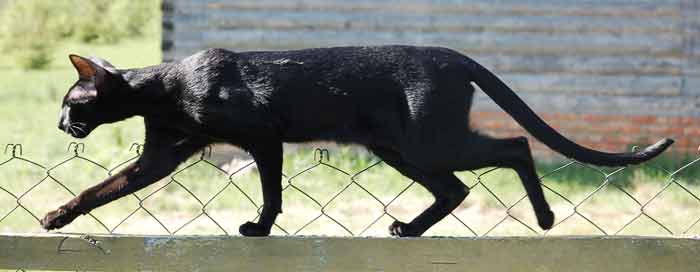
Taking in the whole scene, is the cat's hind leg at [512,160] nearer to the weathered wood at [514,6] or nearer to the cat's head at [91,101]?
the cat's head at [91,101]

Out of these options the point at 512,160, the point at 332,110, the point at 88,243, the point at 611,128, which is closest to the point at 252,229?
the point at 332,110

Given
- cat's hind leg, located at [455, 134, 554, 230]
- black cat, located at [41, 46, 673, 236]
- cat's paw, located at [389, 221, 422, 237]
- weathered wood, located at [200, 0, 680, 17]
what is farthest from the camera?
weathered wood, located at [200, 0, 680, 17]

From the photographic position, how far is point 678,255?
3.37 metres

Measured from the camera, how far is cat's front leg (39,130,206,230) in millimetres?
3971

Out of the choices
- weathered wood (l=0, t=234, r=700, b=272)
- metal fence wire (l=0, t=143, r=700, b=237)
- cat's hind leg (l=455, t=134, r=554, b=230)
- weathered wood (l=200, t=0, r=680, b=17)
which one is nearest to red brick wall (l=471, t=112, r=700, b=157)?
metal fence wire (l=0, t=143, r=700, b=237)

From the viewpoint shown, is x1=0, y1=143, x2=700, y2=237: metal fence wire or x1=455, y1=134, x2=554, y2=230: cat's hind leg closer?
x1=455, y1=134, x2=554, y2=230: cat's hind leg

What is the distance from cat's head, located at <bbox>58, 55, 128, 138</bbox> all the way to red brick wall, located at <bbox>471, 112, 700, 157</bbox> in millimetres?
5790

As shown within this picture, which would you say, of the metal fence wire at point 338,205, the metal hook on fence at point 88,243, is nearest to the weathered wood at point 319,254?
A: the metal hook on fence at point 88,243

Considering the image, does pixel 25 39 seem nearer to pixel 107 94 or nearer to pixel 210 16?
pixel 210 16

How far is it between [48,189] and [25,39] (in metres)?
8.50

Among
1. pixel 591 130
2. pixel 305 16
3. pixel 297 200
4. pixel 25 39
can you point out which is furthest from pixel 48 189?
pixel 25 39

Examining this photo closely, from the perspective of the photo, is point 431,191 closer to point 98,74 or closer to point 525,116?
point 525,116

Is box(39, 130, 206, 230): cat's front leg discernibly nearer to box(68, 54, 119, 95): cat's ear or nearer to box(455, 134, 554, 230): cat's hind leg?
box(68, 54, 119, 95): cat's ear

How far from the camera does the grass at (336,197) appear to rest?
7098mm
